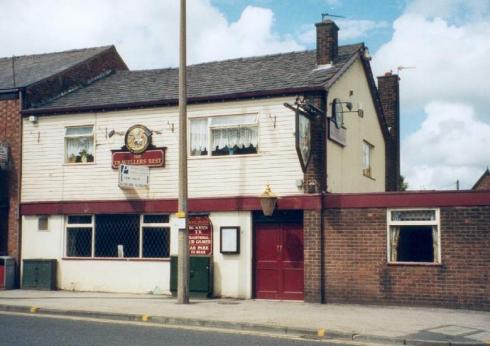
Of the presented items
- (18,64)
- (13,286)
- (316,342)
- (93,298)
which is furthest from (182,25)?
(18,64)

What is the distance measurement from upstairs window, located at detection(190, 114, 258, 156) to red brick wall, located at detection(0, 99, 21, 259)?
19.8 feet

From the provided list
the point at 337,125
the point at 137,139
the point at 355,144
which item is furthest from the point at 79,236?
the point at 355,144

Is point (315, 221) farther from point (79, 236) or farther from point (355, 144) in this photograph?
point (79, 236)

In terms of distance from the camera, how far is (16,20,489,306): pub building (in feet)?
51.8

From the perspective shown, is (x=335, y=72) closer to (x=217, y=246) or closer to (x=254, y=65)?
(x=254, y=65)

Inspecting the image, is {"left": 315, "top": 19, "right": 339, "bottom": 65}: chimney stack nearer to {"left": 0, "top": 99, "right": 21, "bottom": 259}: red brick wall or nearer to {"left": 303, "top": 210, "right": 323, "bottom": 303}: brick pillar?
{"left": 303, "top": 210, "right": 323, "bottom": 303}: brick pillar

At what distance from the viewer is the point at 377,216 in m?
15.8

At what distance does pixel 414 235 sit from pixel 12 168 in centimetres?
1266

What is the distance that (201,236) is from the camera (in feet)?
58.9

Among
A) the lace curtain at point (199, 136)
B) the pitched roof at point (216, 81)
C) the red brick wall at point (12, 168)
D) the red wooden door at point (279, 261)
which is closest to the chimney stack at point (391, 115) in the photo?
→ the pitched roof at point (216, 81)

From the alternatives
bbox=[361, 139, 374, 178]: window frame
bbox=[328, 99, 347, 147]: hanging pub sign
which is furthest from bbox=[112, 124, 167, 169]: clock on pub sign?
bbox=[361, 139, 374, 178]: window frame

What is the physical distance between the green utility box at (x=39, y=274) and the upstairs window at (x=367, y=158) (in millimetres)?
10496

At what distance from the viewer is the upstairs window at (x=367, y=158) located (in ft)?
72.1

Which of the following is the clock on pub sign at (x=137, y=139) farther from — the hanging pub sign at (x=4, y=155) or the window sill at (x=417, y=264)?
the window sill at (x=417, y=264)
